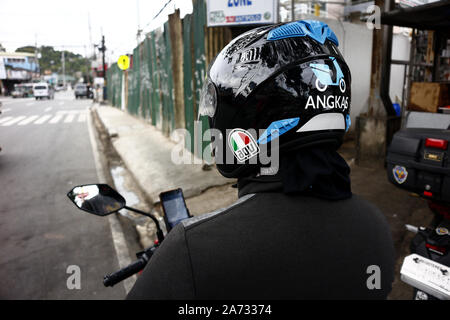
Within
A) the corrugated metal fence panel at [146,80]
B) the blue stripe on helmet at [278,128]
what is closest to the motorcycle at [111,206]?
the blue stripe on helmet at [278,128]

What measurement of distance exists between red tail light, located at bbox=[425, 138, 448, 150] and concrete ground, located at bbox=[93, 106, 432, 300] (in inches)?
59.3

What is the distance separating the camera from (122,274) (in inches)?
59.8

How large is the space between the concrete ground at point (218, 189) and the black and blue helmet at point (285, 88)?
96.4 inches

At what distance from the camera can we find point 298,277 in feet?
2.94

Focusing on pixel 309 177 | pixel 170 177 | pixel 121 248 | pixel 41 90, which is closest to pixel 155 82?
pixel 170 177

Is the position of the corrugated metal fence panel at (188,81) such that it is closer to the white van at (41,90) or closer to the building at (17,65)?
the building at (17,65)

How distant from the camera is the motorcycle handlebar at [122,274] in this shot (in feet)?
4.83

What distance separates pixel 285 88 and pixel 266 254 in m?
0.51

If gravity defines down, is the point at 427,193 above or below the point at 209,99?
below

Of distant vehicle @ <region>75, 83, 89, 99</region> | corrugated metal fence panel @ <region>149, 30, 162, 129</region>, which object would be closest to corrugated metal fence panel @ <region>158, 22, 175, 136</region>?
corrugated metal fence panel @ <region>149, 30, 162, 129</region>

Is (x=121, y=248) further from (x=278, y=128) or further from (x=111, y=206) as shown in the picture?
(x=278, y=128)
